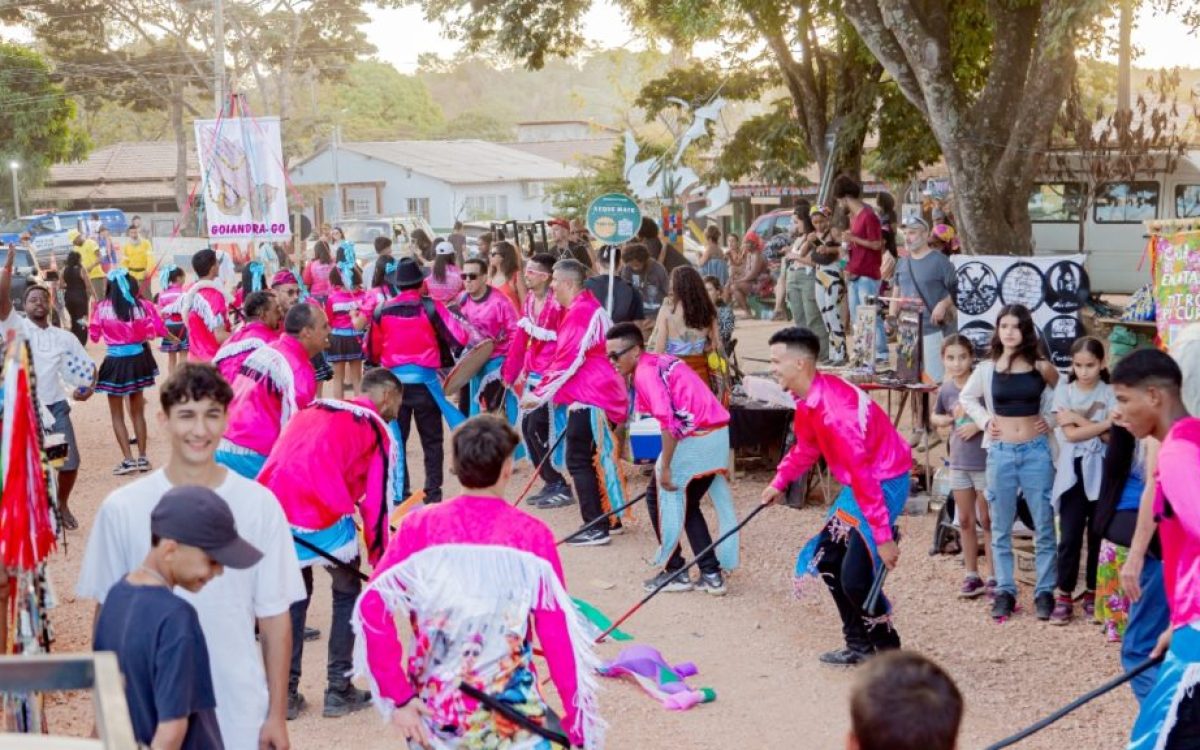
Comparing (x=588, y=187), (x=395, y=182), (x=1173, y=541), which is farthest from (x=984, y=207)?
(x=395, y=182)

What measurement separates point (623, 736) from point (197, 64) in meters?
43.0

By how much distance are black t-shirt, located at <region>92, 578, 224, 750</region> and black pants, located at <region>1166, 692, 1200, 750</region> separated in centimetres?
297

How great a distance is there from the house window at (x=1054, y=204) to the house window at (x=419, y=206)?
32.4 metres

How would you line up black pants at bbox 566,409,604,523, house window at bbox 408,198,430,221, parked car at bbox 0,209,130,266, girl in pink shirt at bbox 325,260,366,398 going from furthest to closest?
1. house window at bbox 408,198,430,221
2. parked car at bbox 0,209,130,266
3. girl in pink shirt at bbox 325,260,366,398
4. black pants at bbox 566,409,604,523

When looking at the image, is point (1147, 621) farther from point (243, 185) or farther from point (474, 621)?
point (243, 185)

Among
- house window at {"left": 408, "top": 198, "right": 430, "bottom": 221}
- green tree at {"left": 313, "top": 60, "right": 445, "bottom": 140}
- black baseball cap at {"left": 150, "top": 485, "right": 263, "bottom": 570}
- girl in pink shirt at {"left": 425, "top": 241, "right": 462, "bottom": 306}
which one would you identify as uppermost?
green tree at {"left": 313, "top": 60, "right": 445, "bottom": 140}

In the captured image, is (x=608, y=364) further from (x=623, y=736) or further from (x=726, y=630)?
(x=623, y=736)

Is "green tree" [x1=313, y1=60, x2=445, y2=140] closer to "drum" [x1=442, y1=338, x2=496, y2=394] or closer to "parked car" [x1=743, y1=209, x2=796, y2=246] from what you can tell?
"parked car" [x1=743, y1=209, x2=796, y2=246]

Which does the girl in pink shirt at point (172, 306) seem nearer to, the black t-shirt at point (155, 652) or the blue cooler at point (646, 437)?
the blue cooler at point (646, 437)

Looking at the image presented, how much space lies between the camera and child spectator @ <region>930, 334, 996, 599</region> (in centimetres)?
799

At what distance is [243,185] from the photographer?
16500mm

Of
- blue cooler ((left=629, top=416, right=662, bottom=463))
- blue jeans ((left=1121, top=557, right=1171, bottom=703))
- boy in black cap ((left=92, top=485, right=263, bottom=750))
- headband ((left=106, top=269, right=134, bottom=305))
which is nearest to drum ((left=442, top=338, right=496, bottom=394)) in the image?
blue cooler ((left=629, top=416, right=662, bottom=463))

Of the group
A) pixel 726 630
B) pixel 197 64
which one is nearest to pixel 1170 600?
pixel 726 630

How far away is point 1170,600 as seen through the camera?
453cm
